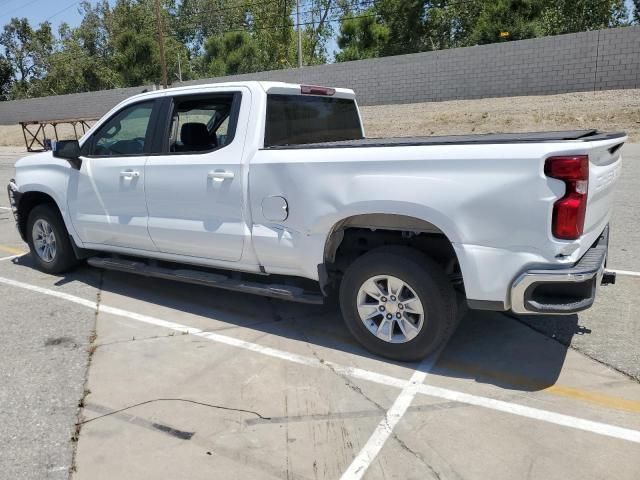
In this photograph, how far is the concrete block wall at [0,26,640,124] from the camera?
20.8 metres

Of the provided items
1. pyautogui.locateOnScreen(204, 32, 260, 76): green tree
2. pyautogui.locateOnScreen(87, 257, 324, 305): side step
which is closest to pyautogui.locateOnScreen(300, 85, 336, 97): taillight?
pyautogui.locateOnScreen(87, 257, 324, 305): side step

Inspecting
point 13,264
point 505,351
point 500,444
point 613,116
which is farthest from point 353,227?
point 613,116

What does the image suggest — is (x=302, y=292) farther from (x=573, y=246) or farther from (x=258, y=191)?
(x=573, y=246)

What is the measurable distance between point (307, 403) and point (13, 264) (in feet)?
16.6

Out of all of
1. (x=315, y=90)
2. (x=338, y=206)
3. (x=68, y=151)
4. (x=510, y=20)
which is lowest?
(x=338, y=206)

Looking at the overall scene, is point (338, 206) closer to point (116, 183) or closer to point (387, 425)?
point (387, 425)

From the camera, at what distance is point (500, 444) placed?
3.07 meters

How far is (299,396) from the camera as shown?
3.66 meters

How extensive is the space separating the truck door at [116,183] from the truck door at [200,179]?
18 cm

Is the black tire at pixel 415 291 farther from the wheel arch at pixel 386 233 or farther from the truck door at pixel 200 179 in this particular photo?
the truck door at pixel 200 179

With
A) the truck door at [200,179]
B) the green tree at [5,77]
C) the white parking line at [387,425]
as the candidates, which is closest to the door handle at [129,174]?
the truck door at [200,179]

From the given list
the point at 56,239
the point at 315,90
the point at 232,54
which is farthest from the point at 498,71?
the point at 232,54

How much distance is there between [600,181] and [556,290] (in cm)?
79

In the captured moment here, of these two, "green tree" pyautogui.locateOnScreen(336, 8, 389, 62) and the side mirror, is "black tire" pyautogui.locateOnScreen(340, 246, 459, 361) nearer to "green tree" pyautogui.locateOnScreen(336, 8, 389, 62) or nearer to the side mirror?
the side mirror
